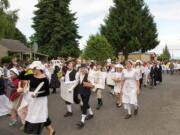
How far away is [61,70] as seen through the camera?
2067cm

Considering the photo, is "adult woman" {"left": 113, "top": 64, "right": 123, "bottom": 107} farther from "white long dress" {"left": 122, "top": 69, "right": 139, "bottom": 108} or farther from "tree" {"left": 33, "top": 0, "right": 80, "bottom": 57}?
"tree" {"left": 33, "top": 0, "right": 80, "bottom": 57}

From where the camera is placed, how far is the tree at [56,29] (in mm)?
57312

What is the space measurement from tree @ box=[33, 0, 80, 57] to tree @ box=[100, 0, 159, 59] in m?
7.79

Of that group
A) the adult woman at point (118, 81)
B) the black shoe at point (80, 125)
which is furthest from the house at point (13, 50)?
the black shoe at point (80, 125)

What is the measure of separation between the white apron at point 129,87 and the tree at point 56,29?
44.5 meters

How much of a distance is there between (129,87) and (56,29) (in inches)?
1807

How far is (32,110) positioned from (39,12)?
2094 inches

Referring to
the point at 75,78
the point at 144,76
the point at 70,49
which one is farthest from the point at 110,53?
the point at 75,78

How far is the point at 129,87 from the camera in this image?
12.4 m

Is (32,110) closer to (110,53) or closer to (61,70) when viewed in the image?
(61,70)

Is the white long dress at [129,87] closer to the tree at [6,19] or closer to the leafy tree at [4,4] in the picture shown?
the tree at [6,19]

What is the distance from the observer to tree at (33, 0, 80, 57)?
188ft

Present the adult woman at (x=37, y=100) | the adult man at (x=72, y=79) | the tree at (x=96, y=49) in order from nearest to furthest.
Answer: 1. the adult woman at (x=37, y=100)
2. the adult man at (x=72, y=79)
3. the tree at (x=96, y=49)

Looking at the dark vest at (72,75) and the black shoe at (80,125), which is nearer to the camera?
the black shoe at (80,125)
